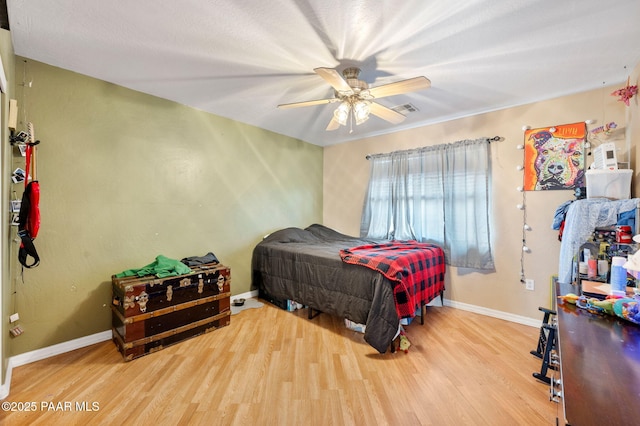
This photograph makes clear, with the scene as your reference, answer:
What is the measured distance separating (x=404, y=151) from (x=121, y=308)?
3616 mm

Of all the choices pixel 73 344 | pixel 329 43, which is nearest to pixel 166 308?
pixel 73 344

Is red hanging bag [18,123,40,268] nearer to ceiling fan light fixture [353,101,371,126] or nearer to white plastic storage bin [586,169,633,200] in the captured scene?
ceiling fan light fixture [353,101,371,126]

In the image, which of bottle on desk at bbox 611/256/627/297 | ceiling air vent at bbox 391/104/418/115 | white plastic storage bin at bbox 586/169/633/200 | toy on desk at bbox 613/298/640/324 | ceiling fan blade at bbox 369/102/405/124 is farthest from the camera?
ceiling air vent at bbox 391/104/418/115

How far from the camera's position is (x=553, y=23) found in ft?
5.43

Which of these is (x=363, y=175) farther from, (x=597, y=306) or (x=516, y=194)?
(x=597, y=306)

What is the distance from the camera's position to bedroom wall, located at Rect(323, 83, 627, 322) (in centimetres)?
258

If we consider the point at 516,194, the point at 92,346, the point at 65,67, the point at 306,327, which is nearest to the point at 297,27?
the point at 65,67

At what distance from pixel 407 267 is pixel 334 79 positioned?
1681 millimetres

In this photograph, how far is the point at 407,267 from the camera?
7.80 ft

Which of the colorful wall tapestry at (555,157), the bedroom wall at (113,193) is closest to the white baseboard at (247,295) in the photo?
the bedroom wall at (113,193)

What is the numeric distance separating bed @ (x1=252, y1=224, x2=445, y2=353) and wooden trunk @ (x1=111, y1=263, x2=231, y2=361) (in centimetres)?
73

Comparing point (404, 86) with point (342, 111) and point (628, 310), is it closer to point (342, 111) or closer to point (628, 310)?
point (342, 111)

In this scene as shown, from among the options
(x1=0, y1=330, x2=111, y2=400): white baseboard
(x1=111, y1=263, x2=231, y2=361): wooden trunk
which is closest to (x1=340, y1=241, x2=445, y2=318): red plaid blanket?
(x1=111, y1=263, x2=231, y2=361): wooden trunk

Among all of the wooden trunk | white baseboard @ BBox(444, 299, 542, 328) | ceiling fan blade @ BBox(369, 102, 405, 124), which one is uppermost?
ceiling fan blade @ BBox(369, 102, 405, 124)
